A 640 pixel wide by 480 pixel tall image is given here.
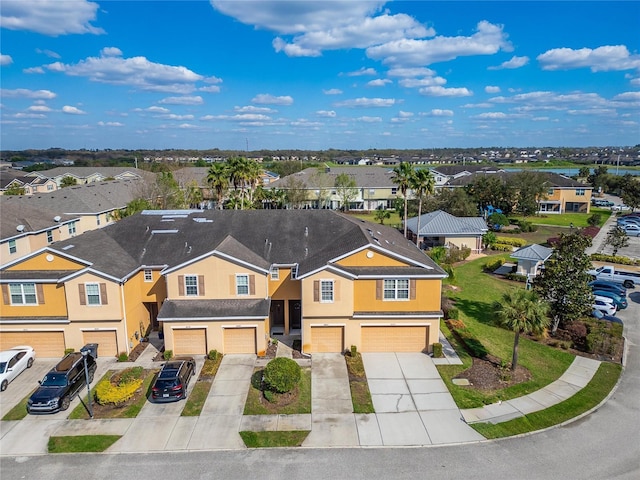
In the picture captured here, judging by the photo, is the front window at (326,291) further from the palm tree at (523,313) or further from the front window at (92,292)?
the front window at (92,292)

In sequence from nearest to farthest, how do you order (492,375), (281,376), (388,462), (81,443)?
(388,462)
(81,443)
(281,376)
(492,375)

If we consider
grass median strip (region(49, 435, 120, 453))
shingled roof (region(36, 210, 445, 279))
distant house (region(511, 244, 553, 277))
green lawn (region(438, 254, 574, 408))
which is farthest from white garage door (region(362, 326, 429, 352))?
distant house (region(511, 244, 553, 277))

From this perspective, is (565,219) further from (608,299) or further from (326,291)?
(326,291)

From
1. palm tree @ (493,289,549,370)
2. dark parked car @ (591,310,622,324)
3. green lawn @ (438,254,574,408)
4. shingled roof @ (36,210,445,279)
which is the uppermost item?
shingled roof @ (36,210,445,279)

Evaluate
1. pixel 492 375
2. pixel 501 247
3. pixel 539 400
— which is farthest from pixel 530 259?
pixel 539 400

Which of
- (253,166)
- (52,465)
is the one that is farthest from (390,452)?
(253,166)

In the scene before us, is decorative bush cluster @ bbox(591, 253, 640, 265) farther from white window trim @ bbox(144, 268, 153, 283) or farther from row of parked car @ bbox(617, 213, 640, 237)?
white window trim @ bbox(144, 268, 153, 283)
